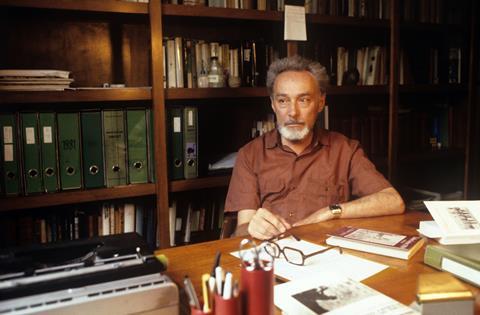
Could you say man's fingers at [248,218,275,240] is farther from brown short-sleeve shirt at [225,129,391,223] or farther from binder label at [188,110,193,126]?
binder label at [188,110,193,126]

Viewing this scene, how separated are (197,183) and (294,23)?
0.96 meters

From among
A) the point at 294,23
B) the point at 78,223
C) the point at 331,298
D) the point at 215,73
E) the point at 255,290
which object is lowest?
the point at 78,223

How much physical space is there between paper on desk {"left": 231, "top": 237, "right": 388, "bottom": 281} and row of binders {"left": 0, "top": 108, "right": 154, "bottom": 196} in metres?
0.98

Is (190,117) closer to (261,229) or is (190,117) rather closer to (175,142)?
(175,142)

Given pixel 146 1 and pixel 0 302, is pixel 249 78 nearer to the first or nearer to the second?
pixel 146 1

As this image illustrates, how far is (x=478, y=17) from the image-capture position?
3.12 metres

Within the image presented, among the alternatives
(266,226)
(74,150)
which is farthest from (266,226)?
(74,150)

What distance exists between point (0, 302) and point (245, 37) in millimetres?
2198

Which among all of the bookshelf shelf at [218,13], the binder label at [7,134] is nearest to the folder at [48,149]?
the binder label at [7,134]

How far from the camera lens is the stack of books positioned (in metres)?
1.86

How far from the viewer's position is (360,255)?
4.21 feet

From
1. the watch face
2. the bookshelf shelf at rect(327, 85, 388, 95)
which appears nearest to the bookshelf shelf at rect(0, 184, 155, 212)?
the watch face

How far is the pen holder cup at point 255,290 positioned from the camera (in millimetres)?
744

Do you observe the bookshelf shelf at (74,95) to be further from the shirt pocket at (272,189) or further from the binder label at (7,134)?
the shirt pocket at (272,189)
